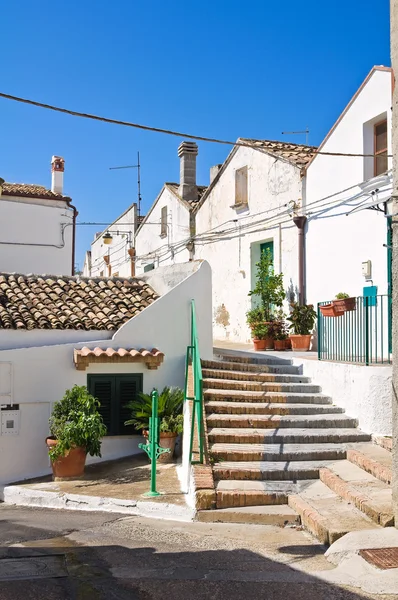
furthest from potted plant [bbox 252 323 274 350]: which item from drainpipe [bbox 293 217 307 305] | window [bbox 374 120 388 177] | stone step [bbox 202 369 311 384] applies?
window [bbox 374 120 388 177]

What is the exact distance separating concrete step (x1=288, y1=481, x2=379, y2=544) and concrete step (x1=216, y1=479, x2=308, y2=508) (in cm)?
15

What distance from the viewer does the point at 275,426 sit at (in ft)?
31.2

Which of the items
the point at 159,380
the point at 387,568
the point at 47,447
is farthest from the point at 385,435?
the point at 47,447

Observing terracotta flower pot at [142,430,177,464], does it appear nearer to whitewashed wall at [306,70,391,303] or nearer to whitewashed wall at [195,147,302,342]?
whitewashed wall at [306,70,391,303]

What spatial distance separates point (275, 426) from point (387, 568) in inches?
167

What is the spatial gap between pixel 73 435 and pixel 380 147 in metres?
→ 7.78

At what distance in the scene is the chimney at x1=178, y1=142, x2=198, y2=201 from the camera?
20.9m

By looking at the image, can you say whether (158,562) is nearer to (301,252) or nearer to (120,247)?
(301,252)

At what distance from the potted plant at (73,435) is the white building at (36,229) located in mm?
12322

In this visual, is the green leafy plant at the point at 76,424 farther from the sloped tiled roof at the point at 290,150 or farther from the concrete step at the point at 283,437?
the sloped tiled roof at the point at 290,150

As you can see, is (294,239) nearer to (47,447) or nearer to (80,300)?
(80,300)

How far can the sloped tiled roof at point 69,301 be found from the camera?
38.9ft

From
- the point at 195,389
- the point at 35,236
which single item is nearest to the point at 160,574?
the point at 195,389

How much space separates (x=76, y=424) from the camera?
1046cm
